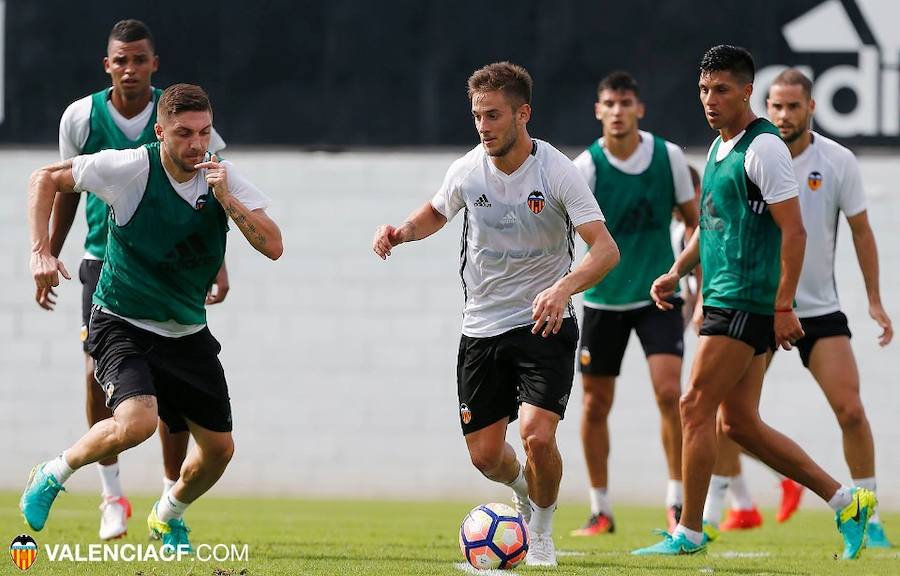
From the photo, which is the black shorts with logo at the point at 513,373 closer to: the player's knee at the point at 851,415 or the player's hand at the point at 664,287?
the player's hand at the point at 664,287

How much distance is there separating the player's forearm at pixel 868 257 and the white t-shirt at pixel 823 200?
4.6 inches

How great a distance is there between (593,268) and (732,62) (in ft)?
3.64

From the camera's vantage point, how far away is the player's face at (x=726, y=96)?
579cm

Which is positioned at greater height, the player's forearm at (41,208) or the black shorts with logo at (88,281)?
the player's forearm at (41,208)

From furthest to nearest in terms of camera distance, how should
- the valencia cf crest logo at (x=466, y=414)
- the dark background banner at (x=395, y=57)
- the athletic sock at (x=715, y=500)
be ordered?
the dark background banner at (x=395, y=57)
the athletic sock at (x=715, y=500)
the valencia cf crest logo at (x=466, y=414)

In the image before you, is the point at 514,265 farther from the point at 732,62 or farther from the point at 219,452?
the point at 219,452

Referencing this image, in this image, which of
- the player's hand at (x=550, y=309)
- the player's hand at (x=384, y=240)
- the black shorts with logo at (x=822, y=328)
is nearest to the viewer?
the player's hand at (x=550, y=309)

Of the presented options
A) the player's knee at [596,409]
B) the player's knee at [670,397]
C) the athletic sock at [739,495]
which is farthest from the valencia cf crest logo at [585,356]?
the athletic sock at [739,495]

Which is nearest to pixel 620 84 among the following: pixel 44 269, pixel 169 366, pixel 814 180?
pixel 814 180

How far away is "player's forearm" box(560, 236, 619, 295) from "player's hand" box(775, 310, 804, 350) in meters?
0.73

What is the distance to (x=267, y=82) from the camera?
406 inches

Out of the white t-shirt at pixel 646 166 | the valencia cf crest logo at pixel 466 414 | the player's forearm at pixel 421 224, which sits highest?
the white t-shirt at pixel 646 166

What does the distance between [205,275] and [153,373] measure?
1.56 ft

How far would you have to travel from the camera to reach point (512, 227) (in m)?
5.78
